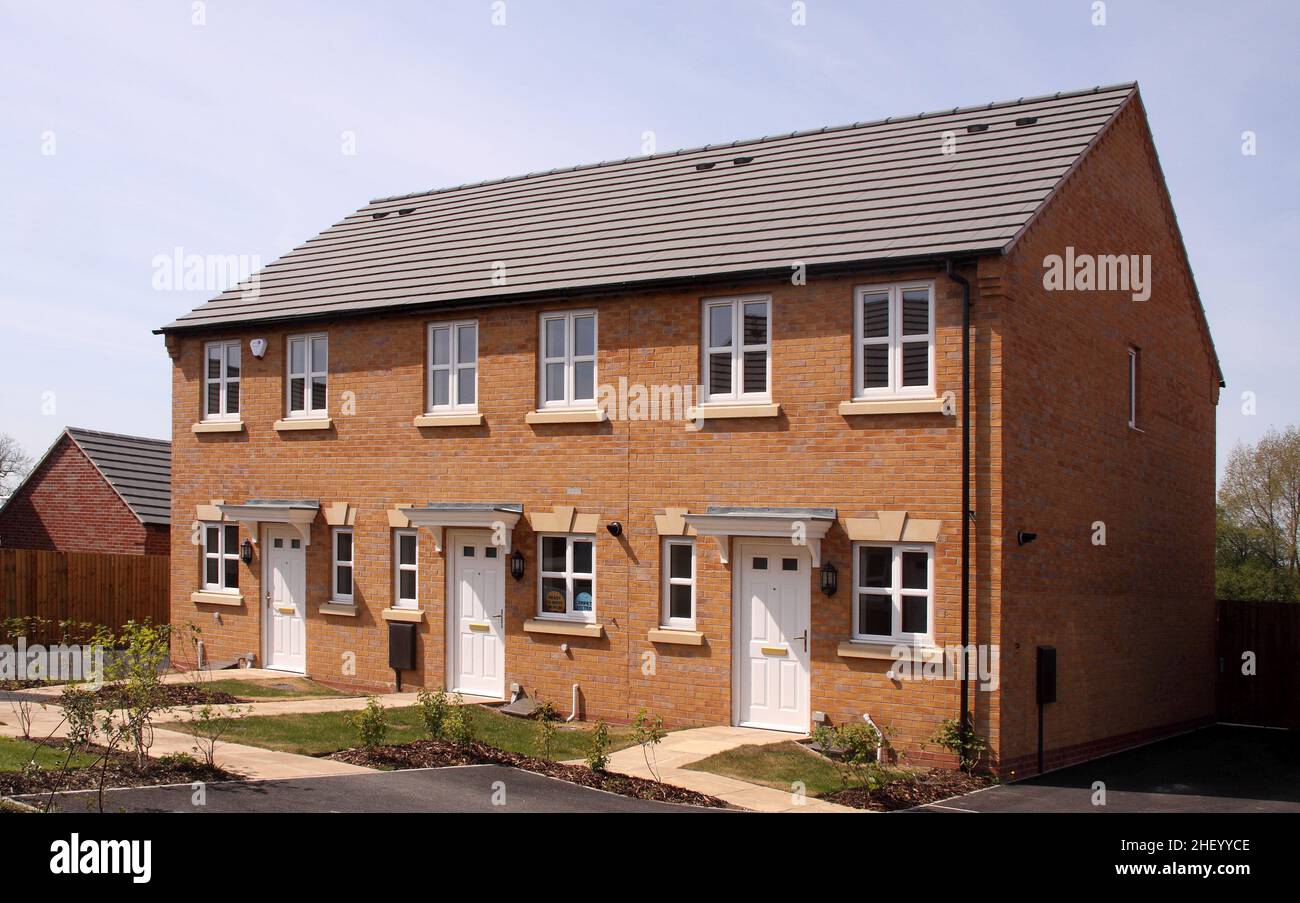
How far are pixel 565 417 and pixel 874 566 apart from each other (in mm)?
5013

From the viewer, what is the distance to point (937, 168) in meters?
17.2

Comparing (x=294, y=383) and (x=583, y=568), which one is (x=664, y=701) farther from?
(x=294, y=383)

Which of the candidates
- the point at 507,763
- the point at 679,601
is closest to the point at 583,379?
the point at 679,601

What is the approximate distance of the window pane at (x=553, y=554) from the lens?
18.0 metres

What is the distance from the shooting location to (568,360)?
58.7 feet

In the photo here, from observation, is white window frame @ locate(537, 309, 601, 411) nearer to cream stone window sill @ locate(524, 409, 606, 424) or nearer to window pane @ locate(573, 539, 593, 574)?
cream stone window sill @ locate(524, 409, 606, 424)

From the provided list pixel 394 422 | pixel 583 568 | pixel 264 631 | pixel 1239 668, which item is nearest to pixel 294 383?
pixel 394 422

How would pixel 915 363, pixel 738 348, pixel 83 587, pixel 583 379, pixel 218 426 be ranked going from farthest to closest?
1. pixel 83 587
2. pixel 218 426
3. pixel 583 379
4. pixel 738 348
5. pixel 915 363

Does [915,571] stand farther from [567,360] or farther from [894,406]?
[567,360]

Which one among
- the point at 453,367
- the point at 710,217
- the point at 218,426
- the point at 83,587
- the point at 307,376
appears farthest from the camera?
the point at 83,587

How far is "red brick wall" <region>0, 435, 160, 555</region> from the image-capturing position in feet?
94.8

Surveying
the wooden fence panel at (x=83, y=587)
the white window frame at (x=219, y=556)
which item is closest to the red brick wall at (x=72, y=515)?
the wooden fence panel at (x=83, y=587)

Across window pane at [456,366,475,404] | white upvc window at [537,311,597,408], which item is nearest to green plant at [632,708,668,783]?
white upvc window at [537,311,597,408]
